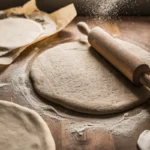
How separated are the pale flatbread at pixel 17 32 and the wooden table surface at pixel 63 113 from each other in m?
0.06

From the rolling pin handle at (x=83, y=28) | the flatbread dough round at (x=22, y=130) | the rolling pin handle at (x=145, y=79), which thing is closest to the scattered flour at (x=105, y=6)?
the rolling pin handle at (x=83, y=28)

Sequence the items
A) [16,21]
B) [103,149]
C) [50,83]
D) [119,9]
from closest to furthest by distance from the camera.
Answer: [103,149], [50,83], [16,21], [119,9]

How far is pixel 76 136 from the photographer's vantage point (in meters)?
1.04

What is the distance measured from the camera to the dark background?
188cm

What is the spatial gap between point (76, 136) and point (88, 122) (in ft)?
0.27

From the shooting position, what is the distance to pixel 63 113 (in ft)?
3.77

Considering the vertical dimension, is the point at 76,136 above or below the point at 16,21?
below

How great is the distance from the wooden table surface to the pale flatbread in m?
0.06

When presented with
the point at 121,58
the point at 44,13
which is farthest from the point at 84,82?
the point at 44,13

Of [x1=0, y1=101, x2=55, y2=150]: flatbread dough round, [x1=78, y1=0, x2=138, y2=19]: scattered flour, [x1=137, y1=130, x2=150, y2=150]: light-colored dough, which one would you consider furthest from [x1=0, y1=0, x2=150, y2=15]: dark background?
[x1=137, y1=130, x2=150, y2=150]: light-colored dough

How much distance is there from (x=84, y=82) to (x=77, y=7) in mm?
785

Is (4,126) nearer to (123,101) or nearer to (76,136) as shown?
(76,136)

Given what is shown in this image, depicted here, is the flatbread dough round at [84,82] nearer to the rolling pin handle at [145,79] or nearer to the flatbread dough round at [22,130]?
the rolling pin handle at [145,79]

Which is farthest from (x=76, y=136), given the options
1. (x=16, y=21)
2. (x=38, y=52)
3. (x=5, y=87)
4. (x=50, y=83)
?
(x=16, y=21)
